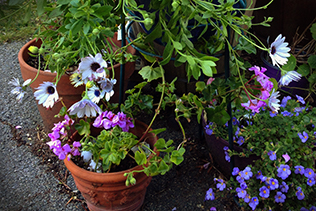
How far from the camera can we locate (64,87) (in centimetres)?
137

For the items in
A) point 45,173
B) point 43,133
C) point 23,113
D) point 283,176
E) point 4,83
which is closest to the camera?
point 283,176

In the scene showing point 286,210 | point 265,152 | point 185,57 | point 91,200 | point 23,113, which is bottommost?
point 23,113

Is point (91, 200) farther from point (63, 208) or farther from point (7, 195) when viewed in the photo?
point (7, 195)

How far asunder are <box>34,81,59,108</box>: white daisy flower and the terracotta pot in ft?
0.89

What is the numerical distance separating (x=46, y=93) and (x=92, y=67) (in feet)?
0.82

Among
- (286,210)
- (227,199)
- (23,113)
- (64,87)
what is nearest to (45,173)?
(64,87)

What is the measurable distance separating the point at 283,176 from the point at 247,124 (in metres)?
0.34

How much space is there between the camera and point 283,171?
1.05 m

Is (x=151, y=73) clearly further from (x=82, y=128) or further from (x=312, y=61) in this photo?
(x=312, y=61)

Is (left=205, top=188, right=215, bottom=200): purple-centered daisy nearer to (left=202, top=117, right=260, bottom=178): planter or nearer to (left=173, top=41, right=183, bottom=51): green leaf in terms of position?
(left=202, top=117, right=260, bottom=178): planter

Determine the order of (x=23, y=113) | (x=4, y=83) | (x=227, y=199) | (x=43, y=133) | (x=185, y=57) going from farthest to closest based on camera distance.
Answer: (x=4, y=83) < (x=23, y=113) < (x=43, y=133) < (x=227, y=199) < (x=185, y=57)

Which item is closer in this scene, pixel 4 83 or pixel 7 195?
pixel 7 195

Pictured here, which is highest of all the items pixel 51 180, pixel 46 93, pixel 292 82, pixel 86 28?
pixel 86 28

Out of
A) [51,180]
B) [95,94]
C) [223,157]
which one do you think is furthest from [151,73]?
[51,180]
